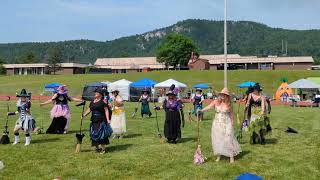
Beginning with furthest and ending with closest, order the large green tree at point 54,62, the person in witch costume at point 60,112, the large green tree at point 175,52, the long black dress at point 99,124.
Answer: the large green tree at point 54,62
the large green tree at point 175,52
the person in witch costume at point 60,112
the long black dress at point 99,124

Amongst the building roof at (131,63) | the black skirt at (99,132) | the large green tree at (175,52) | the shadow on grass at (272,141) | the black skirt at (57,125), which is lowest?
the shadow on grass at (272,141)

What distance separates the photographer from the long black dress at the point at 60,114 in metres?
18.6

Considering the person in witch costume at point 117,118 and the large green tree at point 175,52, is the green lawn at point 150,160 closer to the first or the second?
the person in witch costume at point 117,118

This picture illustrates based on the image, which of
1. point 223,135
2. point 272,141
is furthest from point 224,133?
point 272,141

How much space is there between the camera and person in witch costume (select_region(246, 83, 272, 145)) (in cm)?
Answer: 1521

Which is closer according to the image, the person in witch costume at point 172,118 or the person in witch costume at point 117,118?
the person in witch costume at point 172,118

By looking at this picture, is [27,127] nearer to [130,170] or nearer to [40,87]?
[130,170]

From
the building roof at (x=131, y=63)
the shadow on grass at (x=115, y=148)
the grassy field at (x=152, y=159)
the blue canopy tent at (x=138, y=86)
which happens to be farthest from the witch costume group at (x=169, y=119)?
the building roof at (x=131, y=63)

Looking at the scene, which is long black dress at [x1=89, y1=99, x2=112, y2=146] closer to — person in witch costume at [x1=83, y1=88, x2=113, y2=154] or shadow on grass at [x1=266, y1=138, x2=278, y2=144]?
person in witch costume at [x1=83, y1=88, x2=113, y2=154]

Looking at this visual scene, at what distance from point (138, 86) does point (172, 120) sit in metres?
38.2

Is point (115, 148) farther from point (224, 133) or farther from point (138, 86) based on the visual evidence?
point (138, 86)

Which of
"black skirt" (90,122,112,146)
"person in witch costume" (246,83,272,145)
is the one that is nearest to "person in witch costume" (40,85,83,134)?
"black skirt" (90,122,112,146)

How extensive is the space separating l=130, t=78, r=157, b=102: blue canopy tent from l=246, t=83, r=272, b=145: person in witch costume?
36.9 metres

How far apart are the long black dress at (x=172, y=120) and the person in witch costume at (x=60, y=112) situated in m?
4.09
